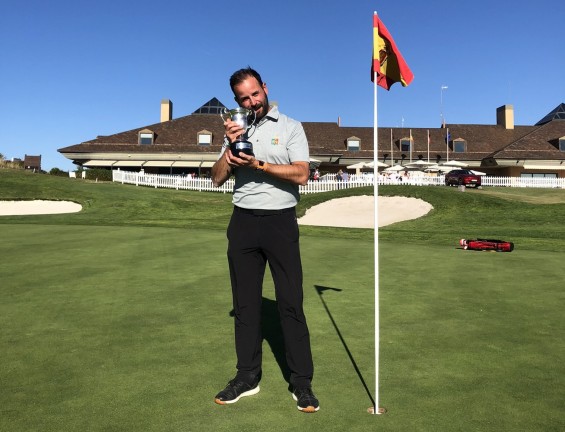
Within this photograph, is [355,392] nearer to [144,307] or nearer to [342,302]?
[342,302]

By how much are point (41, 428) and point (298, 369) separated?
1.64 meters

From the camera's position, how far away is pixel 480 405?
141 inches

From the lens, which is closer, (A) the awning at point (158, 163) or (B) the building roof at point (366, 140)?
(A) the awning at point (158, 163)

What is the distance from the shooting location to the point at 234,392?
375 centimetres

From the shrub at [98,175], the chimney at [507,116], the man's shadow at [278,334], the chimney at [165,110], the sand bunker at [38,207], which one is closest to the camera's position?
the man's shadow at [278,334]

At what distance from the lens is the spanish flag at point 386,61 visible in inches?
165

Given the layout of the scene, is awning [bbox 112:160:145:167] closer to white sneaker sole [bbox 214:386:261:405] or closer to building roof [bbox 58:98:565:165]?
building roof [bbox 58:98:565:165]

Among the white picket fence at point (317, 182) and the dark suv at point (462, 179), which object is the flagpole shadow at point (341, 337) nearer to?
the white picket fence at point (317, 182)

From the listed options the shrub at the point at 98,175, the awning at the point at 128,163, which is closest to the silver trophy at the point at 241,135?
the shrub at the point at 98,175

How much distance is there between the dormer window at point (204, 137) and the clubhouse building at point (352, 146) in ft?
0.30

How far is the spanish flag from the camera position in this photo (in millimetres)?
4203

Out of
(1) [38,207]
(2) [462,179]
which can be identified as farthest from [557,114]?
(1) [38,207]

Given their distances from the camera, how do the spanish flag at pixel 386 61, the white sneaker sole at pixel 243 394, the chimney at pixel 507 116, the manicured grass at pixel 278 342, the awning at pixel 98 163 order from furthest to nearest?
1. the chimney at pixel 507 116
2. the awning at pixel 98 163
3. the spanish flag at pixel 386 61
4. the white sneaker sole at pixel 243 394
5. the manicured grass at pixel 278 342

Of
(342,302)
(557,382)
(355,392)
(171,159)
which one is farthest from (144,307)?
(171,159)
